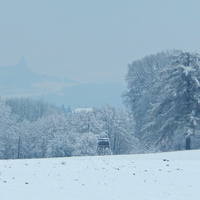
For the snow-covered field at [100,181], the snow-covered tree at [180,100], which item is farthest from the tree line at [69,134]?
the snow-covered field at [100,181]

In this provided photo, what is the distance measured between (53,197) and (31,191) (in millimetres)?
774

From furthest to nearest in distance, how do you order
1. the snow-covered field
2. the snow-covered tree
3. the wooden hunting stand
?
the wooden hunting stand
the snow-covered tree
the snow-covered field

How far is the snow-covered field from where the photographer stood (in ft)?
31.9

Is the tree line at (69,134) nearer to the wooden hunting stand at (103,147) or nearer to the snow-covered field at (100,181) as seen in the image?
the wooden hunting stand at (103,147)

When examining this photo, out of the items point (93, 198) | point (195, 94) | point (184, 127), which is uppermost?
point (195, 94)

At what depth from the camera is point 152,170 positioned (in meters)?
14.0

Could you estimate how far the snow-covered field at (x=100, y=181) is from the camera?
9711 mm

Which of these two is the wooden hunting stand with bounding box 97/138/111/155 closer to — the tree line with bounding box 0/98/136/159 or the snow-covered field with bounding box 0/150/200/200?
the tree line with bounding box 0/98/136/159

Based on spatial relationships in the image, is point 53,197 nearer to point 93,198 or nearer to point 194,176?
point 93,198

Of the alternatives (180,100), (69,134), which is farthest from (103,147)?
(180,100)

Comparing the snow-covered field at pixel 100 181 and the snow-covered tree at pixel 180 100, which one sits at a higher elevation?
the snow-covered tree at pixel 180 100

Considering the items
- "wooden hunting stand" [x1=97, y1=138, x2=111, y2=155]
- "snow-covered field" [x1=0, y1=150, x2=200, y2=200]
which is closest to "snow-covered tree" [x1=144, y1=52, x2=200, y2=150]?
"wooden hunting stand" [x1=97, y1=138, x2=111, y2=155]

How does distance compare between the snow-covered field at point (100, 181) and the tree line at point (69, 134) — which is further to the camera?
the tree line at point (69, 134)

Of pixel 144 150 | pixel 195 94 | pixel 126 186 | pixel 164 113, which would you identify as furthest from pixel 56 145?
pixel 126 186
